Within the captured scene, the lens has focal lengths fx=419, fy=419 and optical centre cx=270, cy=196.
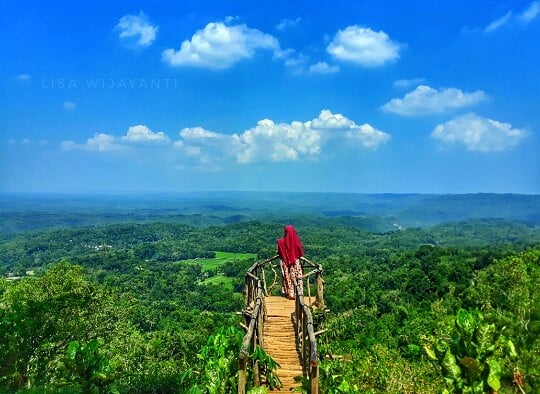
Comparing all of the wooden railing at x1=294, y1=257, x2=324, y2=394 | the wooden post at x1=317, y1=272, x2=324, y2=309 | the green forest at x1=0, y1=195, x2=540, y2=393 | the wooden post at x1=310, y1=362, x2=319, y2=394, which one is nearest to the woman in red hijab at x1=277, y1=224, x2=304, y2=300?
the wooden railing at x1=294, y1=257, x2=324, y2=394

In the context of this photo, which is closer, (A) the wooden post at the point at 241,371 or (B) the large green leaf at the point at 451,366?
(B) the large green leaf at the point at 451,366

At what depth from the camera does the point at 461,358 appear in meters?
4.25

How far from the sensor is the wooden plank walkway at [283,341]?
7.24 metres

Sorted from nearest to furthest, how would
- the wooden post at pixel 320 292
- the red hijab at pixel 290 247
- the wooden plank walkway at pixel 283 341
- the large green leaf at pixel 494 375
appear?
the large green leaf at pixel 494 375 → the wooden plank walkway at pixel 283 341 → the wooden post at pixel 320 292 → the red hijab at pixel 290 247

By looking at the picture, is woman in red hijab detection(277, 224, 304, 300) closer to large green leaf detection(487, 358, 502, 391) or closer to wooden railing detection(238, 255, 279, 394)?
wooden railing detection(238, 255, 279, 394)

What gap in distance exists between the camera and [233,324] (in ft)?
114

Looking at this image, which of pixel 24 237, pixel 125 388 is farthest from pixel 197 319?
pixel 24 237

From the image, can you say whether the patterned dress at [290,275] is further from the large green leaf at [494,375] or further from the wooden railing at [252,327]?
the large green leaf at [494,375]

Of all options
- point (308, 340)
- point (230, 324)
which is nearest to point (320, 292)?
point (308, 340)

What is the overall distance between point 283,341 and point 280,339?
11 centimetres

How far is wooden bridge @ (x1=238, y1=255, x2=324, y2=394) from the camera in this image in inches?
210

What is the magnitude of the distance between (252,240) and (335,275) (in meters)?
53.9

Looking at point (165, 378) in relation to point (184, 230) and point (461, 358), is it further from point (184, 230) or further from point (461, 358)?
point (184, 230)

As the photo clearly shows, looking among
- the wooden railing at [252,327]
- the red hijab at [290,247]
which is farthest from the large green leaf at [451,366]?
the red hijab at [290,247]
